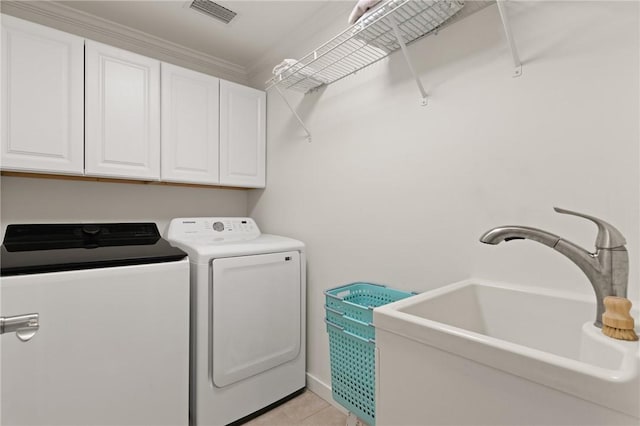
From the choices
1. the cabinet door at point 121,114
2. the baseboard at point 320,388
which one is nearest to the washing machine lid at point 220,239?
the cabinet door at point 121,114

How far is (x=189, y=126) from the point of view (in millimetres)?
2145

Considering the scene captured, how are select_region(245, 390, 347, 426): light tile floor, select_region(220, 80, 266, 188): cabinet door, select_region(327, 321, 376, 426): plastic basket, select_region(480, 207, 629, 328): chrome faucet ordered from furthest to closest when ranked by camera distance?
select_region(220, 80, 266, 188): cabinet door
select_region(245, 390, 347, 426): light tile floor
select_region(327, 321, 376, 426): plastic basket
select_region(480, 207, 629, 328): chrome faucet

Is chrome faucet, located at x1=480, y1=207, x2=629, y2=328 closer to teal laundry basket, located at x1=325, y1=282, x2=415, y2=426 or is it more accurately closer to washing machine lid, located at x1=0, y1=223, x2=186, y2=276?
teal laundry basket, located at x1=325, y1=282, x2=415, y2=426

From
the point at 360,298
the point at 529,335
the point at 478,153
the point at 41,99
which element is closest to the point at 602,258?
the point at 529,335

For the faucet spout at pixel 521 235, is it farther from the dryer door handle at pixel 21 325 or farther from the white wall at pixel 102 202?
the white wall at pixel 102 202

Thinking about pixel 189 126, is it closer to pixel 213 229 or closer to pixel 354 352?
pixel 213 229

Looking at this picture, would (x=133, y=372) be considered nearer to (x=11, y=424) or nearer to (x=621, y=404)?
(x=11, y=424)

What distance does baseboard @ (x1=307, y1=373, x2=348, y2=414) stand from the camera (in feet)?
6.55

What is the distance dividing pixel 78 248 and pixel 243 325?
→ 3.28ft

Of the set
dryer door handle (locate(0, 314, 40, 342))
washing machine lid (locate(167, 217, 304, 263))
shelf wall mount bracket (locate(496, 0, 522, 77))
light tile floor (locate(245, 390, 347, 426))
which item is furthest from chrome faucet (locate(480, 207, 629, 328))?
light tile floor (locate(245, 390, 347, 426))

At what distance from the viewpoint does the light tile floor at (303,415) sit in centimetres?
181

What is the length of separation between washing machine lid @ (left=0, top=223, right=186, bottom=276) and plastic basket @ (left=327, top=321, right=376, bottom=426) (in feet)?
3.10

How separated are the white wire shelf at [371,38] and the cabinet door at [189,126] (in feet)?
1.93

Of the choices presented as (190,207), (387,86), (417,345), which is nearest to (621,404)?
(417,345)
